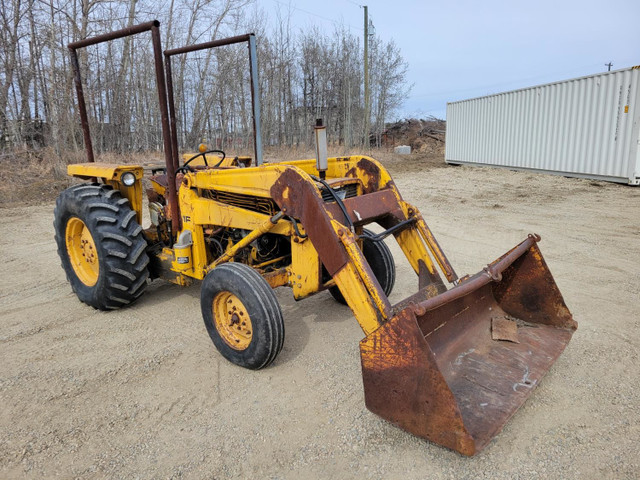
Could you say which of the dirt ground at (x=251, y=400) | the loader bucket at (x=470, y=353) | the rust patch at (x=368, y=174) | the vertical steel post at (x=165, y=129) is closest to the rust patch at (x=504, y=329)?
the loader bucket at (x=470, y=353)

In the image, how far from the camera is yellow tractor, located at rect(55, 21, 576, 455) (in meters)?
2.31

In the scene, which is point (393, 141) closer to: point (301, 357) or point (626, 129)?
point (626, 129)

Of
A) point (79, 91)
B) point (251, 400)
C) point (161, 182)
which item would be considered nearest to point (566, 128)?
point (161, 182)

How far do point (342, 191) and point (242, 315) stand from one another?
1157 mm

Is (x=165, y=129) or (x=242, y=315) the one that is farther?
(x=165, y=129)

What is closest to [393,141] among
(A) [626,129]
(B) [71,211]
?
(A) [626,129]

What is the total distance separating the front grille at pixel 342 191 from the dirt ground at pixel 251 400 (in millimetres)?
1117

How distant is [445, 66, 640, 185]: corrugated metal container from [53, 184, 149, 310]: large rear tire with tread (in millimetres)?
10953

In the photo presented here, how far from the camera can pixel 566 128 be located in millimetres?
12234

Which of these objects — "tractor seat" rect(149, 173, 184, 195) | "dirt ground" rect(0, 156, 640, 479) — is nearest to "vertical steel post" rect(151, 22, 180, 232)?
"tractor seat" rect(149, 173, 184, 195)

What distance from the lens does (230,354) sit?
320cm

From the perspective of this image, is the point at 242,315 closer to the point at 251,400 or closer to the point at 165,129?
the point at 251,400

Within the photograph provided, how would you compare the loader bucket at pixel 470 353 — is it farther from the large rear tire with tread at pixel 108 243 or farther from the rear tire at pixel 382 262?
the large rear tire with tread at pixel 108 243

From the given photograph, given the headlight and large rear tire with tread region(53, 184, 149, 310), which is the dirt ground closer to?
large rear tire with tread region(53, 184, 149, 310)
